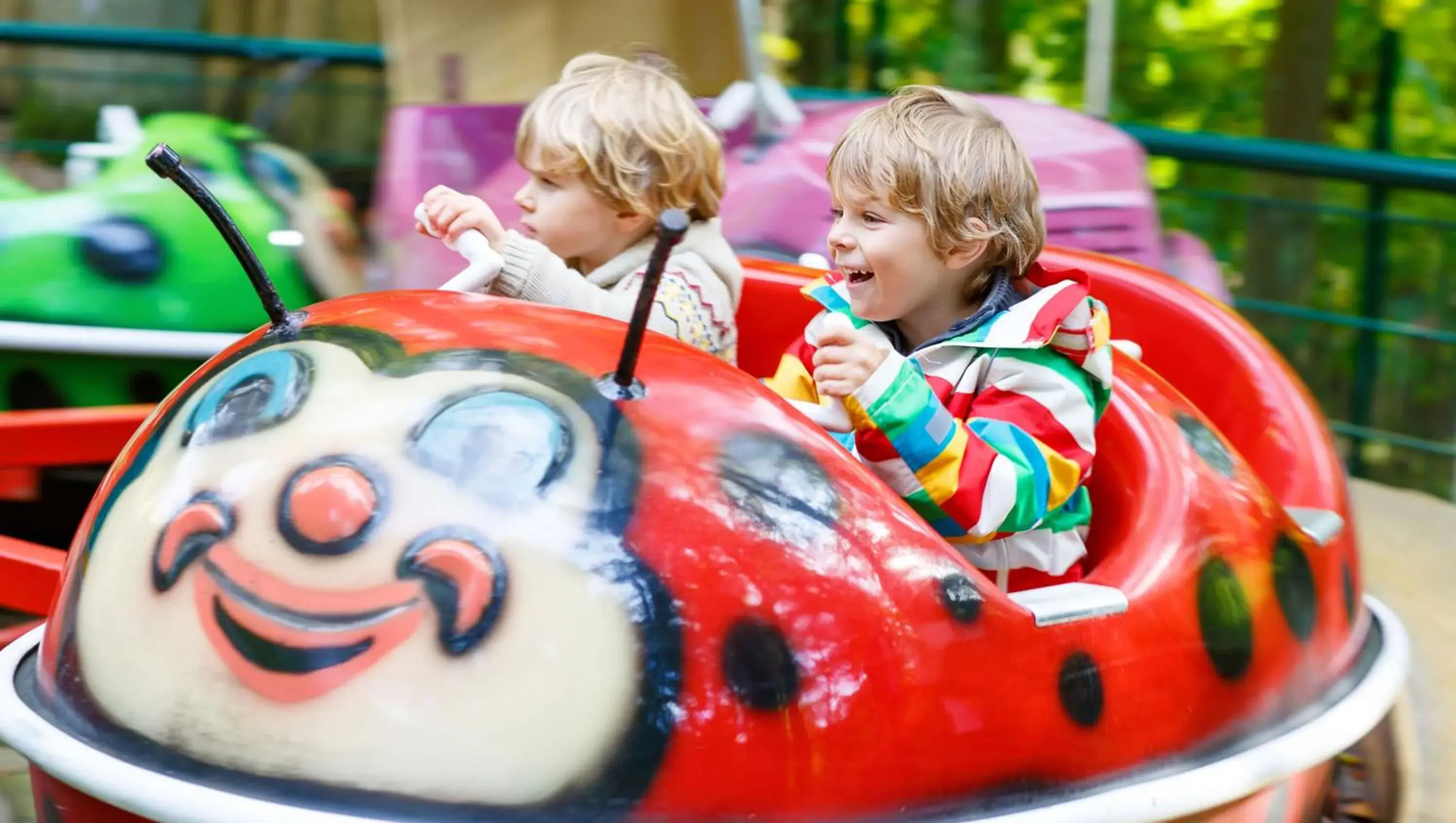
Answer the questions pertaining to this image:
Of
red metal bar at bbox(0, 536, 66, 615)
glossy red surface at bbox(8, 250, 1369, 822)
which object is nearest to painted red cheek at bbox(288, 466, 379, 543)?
glossy red surface at bbox(8, 250, 1369, 822)

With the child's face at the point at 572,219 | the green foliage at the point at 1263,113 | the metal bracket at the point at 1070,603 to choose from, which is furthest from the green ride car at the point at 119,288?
the green foliage at the point at 1263,113

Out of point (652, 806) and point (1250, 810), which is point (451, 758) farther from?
point (1250, 810)

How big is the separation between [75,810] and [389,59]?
6.95 feet

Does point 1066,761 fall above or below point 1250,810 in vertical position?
above

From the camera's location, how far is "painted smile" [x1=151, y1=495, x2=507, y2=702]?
1289mm

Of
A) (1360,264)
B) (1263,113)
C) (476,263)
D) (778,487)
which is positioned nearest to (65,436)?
(476,263)

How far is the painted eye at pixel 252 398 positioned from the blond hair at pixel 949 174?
0.57m

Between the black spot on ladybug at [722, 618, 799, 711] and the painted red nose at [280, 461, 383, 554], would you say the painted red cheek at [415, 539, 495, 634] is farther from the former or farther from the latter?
the black spot on ladybug at [722, 618, 799, 711]

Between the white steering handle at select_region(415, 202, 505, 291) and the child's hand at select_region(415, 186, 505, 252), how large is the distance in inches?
0.4

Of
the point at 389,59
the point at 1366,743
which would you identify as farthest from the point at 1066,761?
the point at 389,59

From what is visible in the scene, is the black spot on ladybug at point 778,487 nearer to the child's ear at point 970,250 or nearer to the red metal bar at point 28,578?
the child's ear at point 970,250

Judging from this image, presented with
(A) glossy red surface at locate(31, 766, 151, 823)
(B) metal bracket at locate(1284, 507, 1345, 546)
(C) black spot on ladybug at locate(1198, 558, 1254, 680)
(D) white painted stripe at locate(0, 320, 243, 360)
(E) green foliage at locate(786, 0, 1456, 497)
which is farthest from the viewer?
(E) green foliage at locate(786, 0, 1456, 497)

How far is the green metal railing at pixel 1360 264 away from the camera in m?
4.12

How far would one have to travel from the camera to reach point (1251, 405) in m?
2.20
